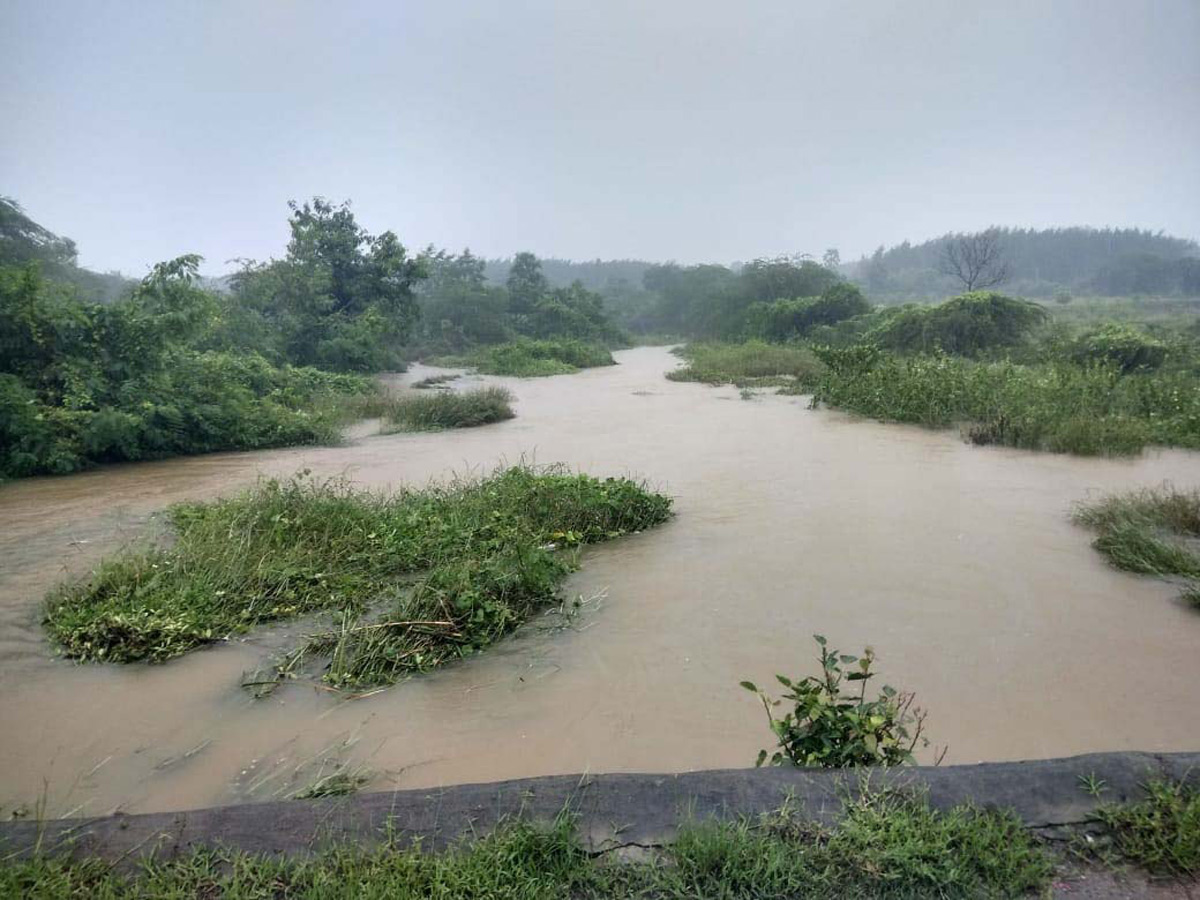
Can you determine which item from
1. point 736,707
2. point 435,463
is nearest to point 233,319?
point 435,463

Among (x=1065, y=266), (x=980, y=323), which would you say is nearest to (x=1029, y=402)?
(x=980, y=323)

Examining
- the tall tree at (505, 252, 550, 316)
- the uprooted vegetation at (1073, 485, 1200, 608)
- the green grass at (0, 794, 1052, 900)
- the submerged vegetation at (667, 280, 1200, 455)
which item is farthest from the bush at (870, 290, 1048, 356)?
the tall tree at (505, 252, 550, 316)

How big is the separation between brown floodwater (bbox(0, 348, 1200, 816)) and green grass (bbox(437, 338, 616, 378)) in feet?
49.8

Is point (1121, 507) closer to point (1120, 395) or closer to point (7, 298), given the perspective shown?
point (1120, 395)

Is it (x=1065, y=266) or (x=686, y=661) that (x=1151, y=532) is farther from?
(x=1065, y=266)

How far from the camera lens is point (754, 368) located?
62.8 ft

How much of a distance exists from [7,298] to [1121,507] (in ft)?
36.9

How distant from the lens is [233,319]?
57.6ft

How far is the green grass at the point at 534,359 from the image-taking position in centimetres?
2256

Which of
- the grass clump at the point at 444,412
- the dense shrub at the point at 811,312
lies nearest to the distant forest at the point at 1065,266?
the dense shrub at the point at 811,312

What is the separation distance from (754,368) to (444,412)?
9527mm

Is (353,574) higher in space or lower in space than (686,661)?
higher

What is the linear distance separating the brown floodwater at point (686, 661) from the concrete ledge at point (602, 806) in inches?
30.9

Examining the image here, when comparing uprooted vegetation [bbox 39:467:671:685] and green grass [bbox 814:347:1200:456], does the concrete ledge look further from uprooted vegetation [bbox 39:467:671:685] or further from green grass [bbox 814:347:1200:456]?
green grass [bbox 814:347:1200:456]
